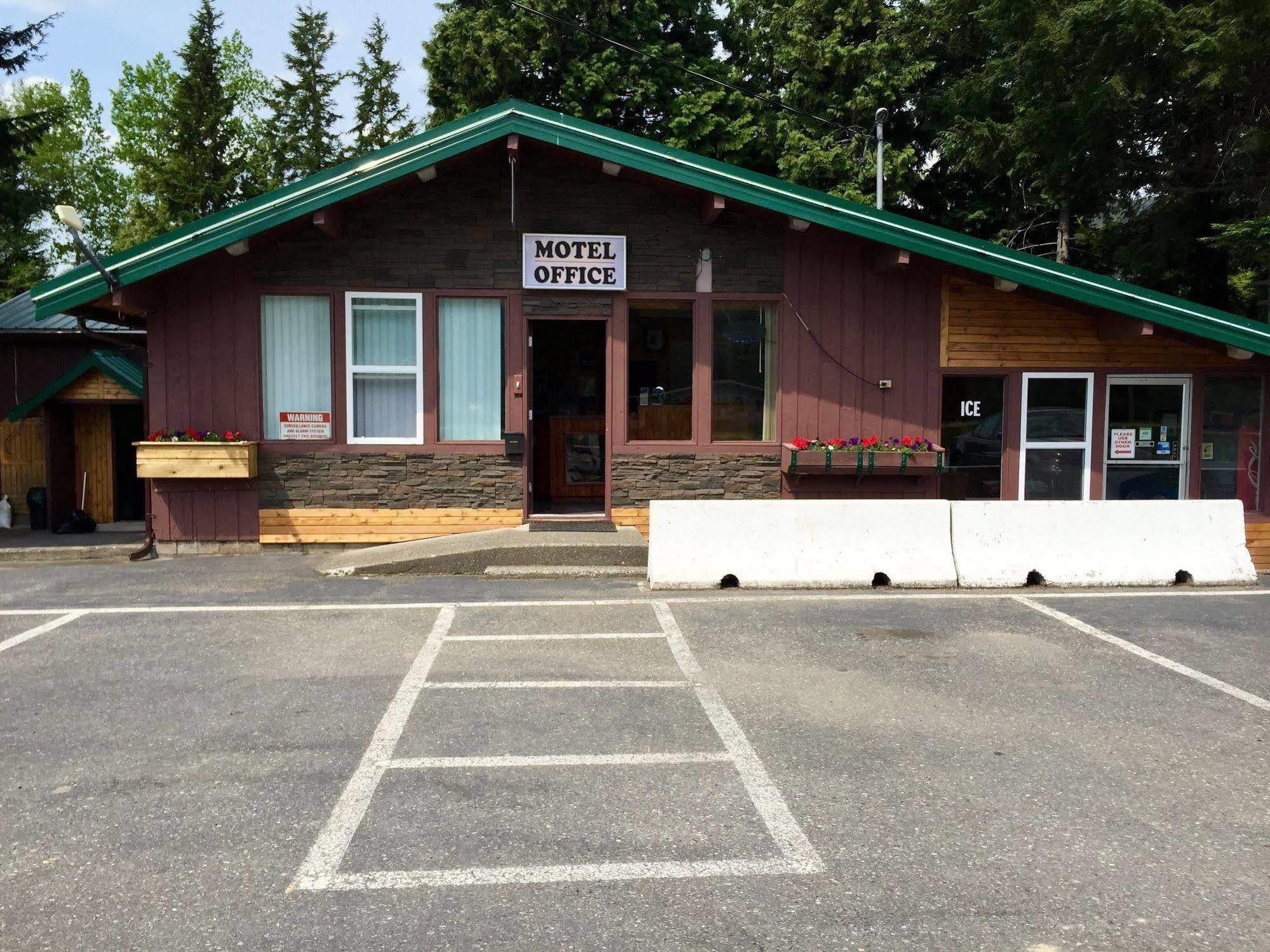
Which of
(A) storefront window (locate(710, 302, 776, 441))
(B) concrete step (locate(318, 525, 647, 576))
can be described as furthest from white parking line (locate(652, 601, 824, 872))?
(A) storefront window (locate(710, 302, 776, 441))

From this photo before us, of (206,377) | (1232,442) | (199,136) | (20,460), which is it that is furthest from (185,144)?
(1232,442)

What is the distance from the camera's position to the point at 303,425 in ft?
39.7

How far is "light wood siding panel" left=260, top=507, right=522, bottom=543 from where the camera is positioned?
12.1 m

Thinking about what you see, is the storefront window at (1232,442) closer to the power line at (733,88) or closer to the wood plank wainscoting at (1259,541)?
the wood plank wainscoting at (1259,541)

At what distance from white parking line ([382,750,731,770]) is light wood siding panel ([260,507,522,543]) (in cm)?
703

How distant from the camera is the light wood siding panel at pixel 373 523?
39.7 ft

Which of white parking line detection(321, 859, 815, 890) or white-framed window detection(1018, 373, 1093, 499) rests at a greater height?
white-framed window detection(1018, 373, 1093, 499)

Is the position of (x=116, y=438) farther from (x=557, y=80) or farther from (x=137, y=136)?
(x=137, y=136)

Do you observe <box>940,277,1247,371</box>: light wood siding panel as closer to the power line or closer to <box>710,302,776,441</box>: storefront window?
<box>710,302,776,441</box>: storefront window

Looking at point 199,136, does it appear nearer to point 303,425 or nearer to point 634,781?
point 303,425

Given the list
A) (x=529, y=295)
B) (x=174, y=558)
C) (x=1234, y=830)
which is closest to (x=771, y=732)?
(x=1234, y=830)

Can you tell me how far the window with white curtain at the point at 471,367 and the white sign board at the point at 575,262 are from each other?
61 cm

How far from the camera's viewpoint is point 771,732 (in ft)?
18.7

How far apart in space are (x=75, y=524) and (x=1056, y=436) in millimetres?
14858
